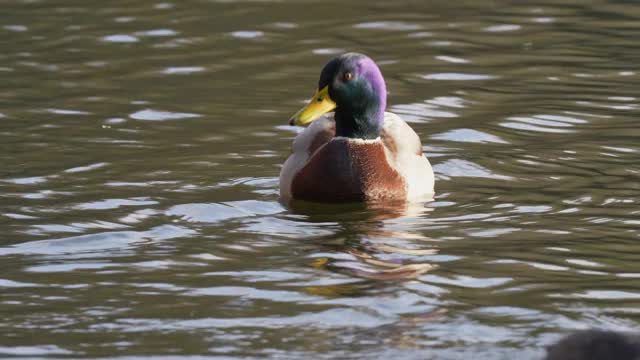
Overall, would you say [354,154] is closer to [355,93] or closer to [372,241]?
[355,93]

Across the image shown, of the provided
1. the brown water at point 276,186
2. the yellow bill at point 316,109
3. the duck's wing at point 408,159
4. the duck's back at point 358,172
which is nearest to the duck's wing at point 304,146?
the duck's back at point 358,172

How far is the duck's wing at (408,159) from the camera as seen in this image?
1042cm

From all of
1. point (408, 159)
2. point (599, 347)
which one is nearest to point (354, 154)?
point (408, 159)

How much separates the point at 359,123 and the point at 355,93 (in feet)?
0.66

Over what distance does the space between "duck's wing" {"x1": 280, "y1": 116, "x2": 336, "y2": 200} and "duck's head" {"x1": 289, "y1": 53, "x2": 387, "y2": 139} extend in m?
0.26

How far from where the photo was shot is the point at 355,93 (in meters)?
10.5

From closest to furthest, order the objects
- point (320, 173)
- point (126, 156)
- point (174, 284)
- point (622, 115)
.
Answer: point (174, 284)
point (320, 173)
point (126, 156)
point (622, 115)

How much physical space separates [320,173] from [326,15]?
625 centimetres

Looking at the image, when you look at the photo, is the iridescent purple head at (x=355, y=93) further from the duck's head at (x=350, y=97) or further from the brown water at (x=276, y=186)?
the brown water at (x=276, y=186)

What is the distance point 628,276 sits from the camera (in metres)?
8.32

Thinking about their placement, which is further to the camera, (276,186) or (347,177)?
(276,186)

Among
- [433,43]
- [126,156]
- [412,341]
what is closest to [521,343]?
[412,341]

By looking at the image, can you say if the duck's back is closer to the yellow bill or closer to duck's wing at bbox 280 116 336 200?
duck's wing at bbox 280 116 336 200

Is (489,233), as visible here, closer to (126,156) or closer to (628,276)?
(628,276)
